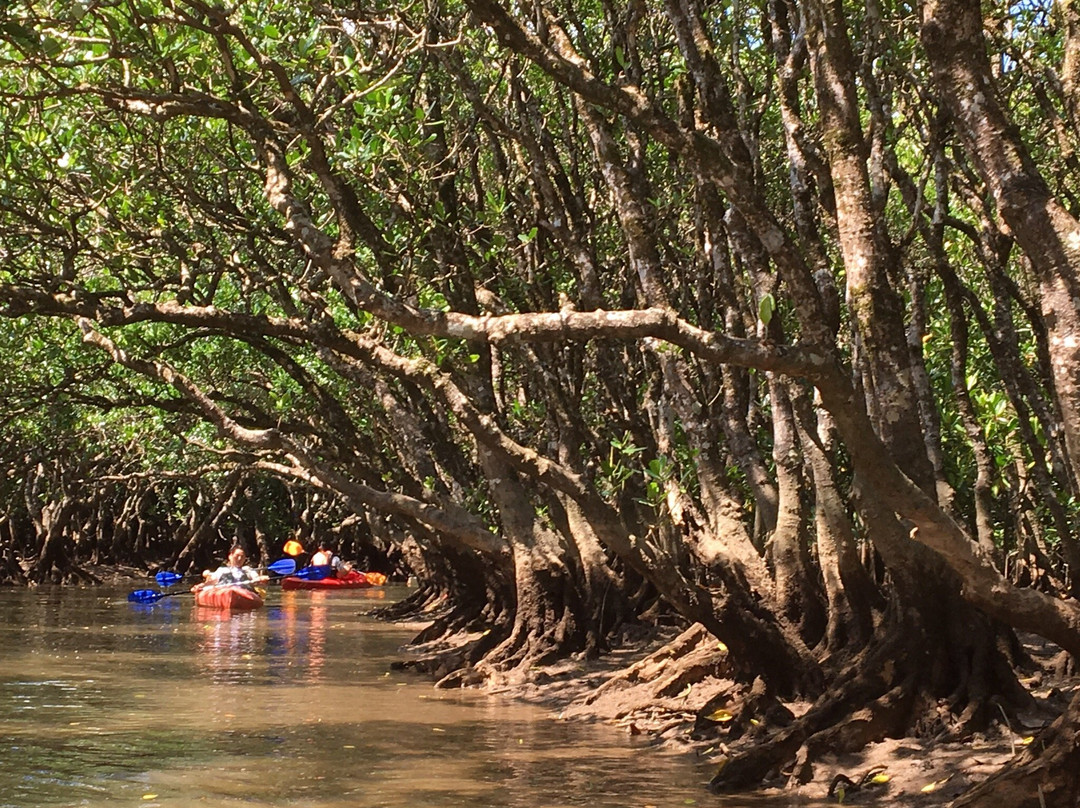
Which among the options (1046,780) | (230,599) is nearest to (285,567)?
(230,599)

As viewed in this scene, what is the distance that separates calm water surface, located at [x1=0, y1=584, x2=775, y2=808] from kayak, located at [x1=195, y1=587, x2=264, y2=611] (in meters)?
8.33

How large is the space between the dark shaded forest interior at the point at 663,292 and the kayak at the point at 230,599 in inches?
339

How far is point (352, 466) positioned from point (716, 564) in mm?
7717

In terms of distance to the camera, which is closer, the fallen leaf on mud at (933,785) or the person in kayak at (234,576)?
the fallen leaf on mud at (933,785)

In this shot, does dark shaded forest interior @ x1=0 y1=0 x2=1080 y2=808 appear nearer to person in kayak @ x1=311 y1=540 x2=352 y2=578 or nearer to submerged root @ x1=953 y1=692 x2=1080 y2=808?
submerged root @ x1=953 y1=692 x2=1080 y2=808

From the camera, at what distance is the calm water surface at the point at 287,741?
7.63m

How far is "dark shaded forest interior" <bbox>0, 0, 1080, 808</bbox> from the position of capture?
21.6 feet

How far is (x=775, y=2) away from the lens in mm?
9156

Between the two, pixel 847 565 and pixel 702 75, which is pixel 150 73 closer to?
pixel 702 75

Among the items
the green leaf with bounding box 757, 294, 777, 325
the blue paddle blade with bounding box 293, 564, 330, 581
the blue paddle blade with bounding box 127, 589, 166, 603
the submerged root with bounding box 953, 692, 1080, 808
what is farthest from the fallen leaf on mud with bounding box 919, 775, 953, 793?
the blue paddle blade with bounding box 293, 564, 330, 581

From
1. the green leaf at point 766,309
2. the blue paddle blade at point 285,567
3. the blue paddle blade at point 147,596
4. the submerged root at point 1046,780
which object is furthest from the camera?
the blue paddle blade at point 285,567

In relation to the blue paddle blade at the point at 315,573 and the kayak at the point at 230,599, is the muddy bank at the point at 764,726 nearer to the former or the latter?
the kayak at the point at 230,599

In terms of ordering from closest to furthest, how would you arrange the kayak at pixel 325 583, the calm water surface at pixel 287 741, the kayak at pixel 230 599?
the calm water surface at pixel 287 741
the kayak at pixel 230 599
the kayak at pixel 325 583

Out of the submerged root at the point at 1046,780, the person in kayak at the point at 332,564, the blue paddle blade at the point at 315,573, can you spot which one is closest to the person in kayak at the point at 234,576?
the blue paddle blade at the point at 315,573
